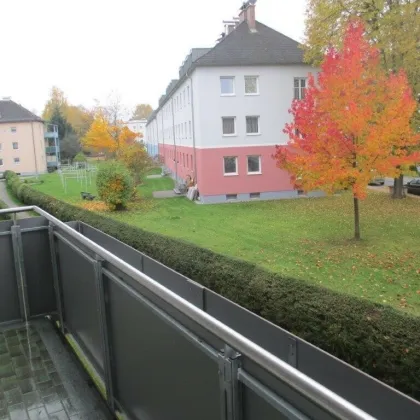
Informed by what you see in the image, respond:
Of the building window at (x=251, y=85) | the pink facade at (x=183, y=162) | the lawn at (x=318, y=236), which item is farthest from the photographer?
the pink facade at (x=183, y=162)

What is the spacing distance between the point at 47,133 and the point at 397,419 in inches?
2906

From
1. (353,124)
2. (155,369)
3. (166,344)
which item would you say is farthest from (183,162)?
(166,344)

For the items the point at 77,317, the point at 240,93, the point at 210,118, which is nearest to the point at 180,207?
the point at 210,118

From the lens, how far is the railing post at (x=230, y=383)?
198 cm

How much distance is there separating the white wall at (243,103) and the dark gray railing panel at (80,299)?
990 inches

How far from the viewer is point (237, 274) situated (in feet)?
21.6

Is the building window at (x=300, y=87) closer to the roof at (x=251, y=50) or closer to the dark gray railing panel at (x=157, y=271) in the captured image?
the roof at (x=251, y=50)

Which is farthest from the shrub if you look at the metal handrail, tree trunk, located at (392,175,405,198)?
the metal handrail

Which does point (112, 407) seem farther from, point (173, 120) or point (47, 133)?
point (47, 133)

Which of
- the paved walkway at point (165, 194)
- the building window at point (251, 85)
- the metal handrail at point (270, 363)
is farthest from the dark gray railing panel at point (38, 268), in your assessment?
the paved walkway at point (165, 194)

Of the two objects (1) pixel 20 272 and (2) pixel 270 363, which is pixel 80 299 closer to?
(1) pixel 20 272

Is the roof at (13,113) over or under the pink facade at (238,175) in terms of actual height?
over

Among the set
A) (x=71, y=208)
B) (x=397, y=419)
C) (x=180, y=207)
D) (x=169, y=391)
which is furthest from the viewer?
(x=180, y=207)

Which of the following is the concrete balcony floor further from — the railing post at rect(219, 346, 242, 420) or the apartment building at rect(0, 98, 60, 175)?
the apartment building at rect(0, 98, 60, 175)
